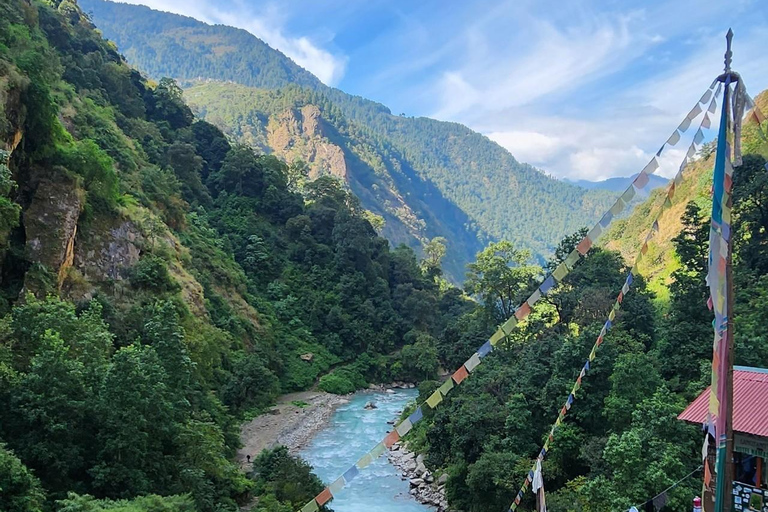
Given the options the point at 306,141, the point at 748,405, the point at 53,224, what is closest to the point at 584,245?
the point at 748,405

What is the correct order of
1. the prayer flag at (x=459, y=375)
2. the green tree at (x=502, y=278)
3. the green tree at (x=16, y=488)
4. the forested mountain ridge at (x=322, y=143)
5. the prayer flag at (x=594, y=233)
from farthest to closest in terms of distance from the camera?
the forested mountain ridge at (x=322, y=143)
the green tree at (x=502, y=278)
the green tree at (x=16, y=488)
the prayer flag at (x=459, y=375)
the prayer flag at (x=594, y=233)

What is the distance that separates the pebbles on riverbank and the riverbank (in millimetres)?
4892

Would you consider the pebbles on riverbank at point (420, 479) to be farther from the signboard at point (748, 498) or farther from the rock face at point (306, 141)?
the rock face at point (306, 141)

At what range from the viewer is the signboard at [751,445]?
25.2 ft

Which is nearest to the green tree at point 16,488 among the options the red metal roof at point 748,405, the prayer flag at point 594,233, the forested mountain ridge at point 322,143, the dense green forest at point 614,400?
the prayer flag at point 594,233

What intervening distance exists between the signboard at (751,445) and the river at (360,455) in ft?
38.5

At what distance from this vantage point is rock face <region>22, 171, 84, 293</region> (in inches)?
644

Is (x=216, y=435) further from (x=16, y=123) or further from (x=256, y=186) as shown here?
(x=256, y=186)

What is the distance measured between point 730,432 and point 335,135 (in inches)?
5215

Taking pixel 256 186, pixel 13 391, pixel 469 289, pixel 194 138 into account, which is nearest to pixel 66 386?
pixel 13 391

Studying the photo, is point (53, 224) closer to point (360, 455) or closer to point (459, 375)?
point (360, 455)

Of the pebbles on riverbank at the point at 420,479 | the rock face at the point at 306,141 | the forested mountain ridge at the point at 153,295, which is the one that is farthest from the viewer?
the rock face at the point at 306,141

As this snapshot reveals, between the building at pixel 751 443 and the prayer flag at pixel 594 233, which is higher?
the prayer flag at pixel 594 233

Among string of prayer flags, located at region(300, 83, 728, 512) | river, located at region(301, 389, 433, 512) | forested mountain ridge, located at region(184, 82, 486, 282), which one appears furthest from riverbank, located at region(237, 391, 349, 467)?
forested mountain ridge, located at region(184, 82, 486, 282)
